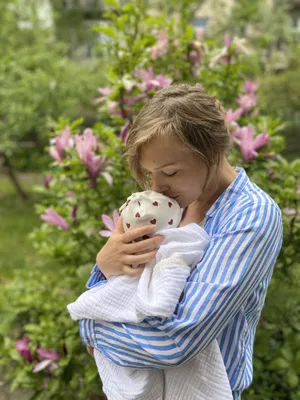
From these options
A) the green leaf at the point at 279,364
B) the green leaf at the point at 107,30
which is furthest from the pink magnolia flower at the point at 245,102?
the green leaf at the point at 279,364

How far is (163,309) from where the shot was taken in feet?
3.90

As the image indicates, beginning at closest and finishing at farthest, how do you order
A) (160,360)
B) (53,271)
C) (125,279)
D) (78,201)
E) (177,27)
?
(160,360)
(125,279)
(78,201)
(177,27)
(53,271)

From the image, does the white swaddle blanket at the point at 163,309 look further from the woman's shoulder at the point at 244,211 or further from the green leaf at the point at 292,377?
the green leaf at the point at 292,377

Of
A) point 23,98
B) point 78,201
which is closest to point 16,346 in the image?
point 78,201

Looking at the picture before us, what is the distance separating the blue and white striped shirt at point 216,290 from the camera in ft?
3.89

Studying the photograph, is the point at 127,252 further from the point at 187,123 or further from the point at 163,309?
the point at 187,123

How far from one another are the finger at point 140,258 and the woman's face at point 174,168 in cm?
17

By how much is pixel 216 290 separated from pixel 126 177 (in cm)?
143

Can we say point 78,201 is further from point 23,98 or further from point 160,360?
point 23,98

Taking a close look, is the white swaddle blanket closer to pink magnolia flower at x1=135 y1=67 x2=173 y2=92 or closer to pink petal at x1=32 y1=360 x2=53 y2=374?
pink petal at x1=32 y1=360 x2=53 y2=374

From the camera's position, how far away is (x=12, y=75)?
8.76 m

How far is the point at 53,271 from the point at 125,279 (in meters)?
4.84

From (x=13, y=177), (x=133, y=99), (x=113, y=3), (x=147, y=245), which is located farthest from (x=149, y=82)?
(x=13, y=177)

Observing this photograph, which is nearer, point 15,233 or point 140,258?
point 140,258
